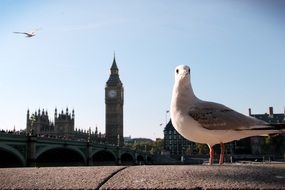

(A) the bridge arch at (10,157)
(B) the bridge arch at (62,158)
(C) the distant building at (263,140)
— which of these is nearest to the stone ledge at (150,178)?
(A) the bridge arch at (10,157)

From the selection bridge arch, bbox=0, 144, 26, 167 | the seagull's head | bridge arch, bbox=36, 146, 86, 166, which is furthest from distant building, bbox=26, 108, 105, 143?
the seagull's head

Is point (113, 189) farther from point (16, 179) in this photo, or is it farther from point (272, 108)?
point (272, 108)

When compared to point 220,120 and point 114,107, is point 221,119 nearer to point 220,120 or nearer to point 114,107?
point 220,120

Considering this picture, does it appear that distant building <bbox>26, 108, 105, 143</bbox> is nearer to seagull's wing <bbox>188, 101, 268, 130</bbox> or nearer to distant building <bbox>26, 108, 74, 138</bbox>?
distant building <bbox>26, 108, 74, 138</bbox>


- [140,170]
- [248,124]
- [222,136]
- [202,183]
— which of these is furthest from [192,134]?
[202,183]

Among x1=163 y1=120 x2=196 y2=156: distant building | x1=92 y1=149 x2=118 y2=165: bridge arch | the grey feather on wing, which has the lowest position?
x1=92 y1=149 x2=118 y2=165: bridge arch

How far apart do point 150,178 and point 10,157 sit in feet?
109

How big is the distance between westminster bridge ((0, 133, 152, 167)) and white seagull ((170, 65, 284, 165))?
24.7 meters

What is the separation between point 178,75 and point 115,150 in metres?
53.2

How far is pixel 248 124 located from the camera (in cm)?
383

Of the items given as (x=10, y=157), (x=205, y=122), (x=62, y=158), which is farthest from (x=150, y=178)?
(x=62, y=158)

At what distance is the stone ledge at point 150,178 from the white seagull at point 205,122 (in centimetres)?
126

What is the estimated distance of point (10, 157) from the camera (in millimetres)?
33344

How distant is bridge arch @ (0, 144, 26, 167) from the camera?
95.5 ft
